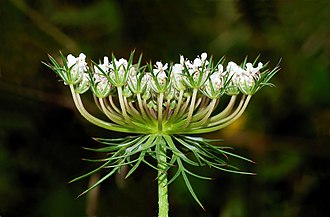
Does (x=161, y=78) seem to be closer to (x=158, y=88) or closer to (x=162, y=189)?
(x=158, y=88)

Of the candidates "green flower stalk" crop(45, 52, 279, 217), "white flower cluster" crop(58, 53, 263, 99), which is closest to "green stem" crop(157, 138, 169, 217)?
"green flower stalk" crop(45, 52, 279, 217)

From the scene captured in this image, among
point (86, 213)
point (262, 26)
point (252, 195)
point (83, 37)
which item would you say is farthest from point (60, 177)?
point (262, 26)

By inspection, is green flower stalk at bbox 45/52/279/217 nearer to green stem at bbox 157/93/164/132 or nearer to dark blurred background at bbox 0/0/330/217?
green stem at bbox 157/93/164/132

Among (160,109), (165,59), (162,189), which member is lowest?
(162,189)

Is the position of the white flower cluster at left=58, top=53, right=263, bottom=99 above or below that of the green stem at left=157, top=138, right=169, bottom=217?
above

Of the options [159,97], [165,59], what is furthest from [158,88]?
[165,59]

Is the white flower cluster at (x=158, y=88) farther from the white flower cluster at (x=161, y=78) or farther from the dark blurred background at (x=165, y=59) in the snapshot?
the dark blurred background at (x=165, y=59)

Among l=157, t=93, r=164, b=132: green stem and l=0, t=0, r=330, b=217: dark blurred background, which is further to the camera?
l=0, t=0, r=330, b=217: dark blurred background

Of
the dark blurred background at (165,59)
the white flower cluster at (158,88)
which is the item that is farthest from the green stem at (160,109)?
the dark blurred background at (165,59)

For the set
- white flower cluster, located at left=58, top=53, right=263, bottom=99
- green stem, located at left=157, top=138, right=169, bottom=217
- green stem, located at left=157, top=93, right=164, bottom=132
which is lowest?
green stem, located at left=157, top=138, right=169, bottom=217
